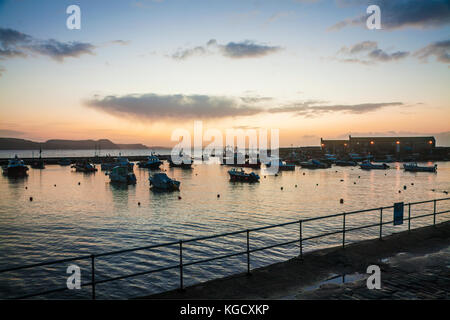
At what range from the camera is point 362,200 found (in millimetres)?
44438

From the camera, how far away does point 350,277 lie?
381 inches

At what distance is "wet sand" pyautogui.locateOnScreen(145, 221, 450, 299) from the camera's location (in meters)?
8.18

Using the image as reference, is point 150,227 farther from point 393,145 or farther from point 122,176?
point 393,145

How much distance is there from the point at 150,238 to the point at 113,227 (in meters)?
5.67

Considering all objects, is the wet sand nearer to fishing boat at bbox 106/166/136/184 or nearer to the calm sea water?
the calm sea water

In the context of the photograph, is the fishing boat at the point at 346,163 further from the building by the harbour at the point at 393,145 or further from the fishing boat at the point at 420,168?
the building by the harbour at the point at 393,145

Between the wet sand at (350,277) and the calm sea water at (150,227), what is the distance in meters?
6.92

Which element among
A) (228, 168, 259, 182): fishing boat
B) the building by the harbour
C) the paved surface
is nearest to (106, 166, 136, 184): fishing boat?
(228, 168, 259, 182): fishing boat

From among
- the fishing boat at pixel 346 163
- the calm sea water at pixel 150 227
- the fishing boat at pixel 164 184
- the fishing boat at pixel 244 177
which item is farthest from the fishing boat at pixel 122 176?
the fishing boat at pixel 346 163

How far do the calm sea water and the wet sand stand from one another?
6.92 metres

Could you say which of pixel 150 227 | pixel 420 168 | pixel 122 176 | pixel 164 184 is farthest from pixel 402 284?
pixel 420 168
